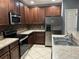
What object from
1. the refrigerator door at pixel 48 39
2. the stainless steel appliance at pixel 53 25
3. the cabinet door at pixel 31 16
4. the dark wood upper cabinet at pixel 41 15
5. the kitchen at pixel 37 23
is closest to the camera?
the kitchen at pixel 37 23

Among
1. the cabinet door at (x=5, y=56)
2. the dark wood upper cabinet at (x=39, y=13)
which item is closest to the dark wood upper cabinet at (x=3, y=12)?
the cabinet door at (x=5, y=56)

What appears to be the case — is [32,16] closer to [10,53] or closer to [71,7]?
[71,7]

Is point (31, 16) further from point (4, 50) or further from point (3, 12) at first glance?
point (4, 50)

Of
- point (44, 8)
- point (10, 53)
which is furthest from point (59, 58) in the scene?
point (44, 8)

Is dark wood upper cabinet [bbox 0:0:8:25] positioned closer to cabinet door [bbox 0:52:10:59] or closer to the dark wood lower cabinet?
cabinet door [bbox 0:52:10:59]

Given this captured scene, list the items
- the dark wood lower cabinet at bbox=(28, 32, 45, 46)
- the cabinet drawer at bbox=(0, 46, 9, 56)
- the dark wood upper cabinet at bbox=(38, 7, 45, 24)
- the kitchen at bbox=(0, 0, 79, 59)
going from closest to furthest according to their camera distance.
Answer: the cabinet drawer at bbox=(0, 46, 9, 56) < the kitchen at bbox=(0, 0, 79, 59) < the dark wood lower cabinet at bbox=(28, 32, 45, 46) < the dark wood upper cabinet at bbox=(38, 7, 45, 24)

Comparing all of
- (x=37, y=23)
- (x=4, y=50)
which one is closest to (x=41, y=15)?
(x=37, y=23)

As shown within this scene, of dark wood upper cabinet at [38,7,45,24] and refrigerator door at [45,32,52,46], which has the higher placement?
dark wood upper cabinet at [38,7,45,24]

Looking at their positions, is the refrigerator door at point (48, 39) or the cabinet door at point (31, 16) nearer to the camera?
the refrigerator door at point (48, 39)

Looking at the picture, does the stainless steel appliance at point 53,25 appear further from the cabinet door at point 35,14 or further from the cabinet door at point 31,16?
the cabinet door at point 31,16

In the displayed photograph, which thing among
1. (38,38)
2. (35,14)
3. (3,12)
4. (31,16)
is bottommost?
(38,38)

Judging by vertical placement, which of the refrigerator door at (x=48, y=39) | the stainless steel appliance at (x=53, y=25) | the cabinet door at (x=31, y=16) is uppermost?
the cabinet door at (x=31, y=16)

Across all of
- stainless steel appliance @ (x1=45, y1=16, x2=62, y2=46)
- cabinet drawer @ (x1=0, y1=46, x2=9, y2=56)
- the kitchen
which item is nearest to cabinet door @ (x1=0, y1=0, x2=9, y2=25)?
the kitchen

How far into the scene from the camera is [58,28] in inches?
204
